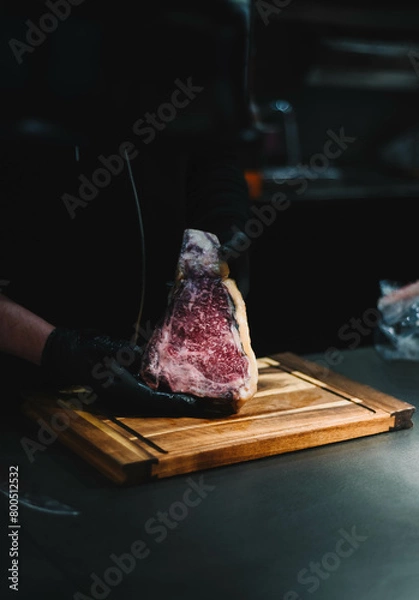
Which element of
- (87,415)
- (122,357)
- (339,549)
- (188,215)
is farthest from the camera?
(188,215)

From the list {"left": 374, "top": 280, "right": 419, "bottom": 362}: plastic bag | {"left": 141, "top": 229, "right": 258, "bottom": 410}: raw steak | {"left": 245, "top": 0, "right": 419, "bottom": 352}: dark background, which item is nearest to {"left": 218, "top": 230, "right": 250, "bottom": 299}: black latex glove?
{"left": 141, "top": 229, "right": 258, "bottom": 410}: raw steak

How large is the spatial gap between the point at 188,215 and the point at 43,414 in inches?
32.0

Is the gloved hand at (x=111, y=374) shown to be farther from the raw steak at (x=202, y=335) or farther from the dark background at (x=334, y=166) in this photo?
the dark background at (x=334, y=166)

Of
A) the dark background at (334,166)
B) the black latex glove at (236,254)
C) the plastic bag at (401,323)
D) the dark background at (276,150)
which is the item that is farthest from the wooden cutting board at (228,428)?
the dark background at (334,166)

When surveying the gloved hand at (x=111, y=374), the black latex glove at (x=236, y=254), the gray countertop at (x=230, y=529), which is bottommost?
the gray countertop at (x=230, y=529)

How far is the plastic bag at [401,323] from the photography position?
2.34 meters

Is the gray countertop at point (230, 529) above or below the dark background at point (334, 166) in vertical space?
below

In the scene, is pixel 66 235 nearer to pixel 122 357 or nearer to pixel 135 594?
pixel 122 357

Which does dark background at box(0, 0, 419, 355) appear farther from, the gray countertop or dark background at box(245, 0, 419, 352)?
the gray countertop

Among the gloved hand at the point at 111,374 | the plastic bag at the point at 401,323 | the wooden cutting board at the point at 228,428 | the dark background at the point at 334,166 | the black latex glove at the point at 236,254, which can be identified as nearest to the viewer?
the wooden cutting board at the point at 228,428

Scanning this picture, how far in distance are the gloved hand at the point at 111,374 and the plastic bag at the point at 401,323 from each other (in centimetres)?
77

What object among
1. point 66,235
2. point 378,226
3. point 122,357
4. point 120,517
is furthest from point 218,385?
point 378,226

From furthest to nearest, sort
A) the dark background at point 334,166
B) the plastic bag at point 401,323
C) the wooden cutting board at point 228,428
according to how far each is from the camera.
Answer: the dark background at point 334,166 → the plastic bag at point 401,323 → the wooden cutting board at point 228,428

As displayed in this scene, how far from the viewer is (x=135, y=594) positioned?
1146 millimetres
